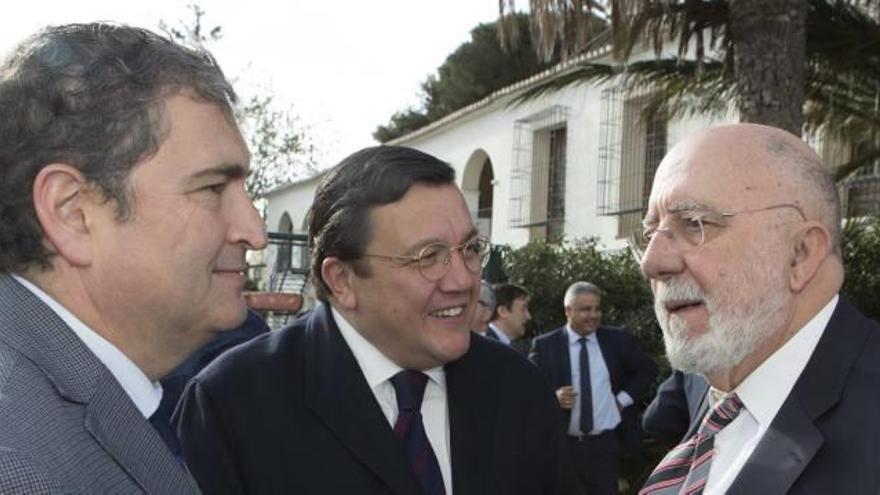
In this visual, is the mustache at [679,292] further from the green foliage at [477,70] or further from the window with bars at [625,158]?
the green foliage at [477,70]

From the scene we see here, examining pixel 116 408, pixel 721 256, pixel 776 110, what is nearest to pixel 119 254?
pixel 116 408

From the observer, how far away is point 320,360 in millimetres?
2705

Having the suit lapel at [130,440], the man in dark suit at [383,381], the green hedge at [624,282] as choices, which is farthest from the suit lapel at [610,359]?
the suit lapel at [130,440]

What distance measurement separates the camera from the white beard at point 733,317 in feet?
7.28

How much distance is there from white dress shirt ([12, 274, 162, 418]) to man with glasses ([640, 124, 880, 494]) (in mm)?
1142

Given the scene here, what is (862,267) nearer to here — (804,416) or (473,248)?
(473,248)

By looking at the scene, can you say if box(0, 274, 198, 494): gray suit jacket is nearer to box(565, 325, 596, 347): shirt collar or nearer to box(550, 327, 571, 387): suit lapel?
box(550, 327, 571, 387): suit lapel

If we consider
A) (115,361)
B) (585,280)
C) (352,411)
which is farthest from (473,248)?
(585,280)

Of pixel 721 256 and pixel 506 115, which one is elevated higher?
pixel 506 115

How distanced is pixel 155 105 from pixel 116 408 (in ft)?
1.63

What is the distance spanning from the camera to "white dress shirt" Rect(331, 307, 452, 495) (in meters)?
2.70

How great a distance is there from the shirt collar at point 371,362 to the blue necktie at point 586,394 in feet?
17.4

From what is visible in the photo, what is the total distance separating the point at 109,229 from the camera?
164 cm

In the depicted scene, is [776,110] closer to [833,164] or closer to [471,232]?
[471,232]
